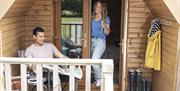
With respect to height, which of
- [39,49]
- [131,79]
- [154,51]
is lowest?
[131,79]

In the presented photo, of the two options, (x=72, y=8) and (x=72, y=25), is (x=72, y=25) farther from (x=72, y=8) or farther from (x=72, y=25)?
(x=72, y=8)

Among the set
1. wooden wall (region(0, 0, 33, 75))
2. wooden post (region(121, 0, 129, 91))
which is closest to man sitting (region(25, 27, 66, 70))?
wooden wall (region(0, 0, 33, 75))

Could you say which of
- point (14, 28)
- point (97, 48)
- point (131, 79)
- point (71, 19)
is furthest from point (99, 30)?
point (14, 28)

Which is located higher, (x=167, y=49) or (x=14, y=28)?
(x=14, y=28)

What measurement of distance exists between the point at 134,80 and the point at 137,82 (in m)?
0.06

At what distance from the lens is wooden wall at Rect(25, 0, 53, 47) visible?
528 centimetres

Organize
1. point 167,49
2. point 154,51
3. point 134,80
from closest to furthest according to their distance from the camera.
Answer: point 167,49 → point 154,51 → point 134,80

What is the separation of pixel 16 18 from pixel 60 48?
1015 millimetres

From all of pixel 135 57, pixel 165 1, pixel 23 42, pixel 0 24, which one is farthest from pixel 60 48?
pixel 165 1

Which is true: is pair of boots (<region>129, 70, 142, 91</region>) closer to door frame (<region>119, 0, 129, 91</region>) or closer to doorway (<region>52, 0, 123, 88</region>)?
door frame (<region>119, 0, 129, 91</region>)

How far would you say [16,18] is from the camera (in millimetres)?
4805

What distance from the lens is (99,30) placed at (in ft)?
17.5

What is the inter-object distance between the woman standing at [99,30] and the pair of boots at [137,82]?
1.80 feet

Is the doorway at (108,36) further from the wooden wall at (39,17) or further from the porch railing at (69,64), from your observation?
the porch railing at (69,64)
